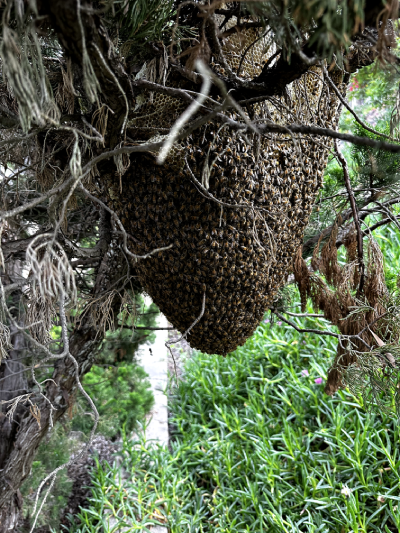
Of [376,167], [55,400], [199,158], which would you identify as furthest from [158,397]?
[199,158]

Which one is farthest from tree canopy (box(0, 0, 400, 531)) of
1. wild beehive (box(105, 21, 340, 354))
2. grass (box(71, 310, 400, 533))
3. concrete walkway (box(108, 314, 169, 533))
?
concrete walkway (box(108, 314, 169, 533))

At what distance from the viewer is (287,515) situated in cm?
221

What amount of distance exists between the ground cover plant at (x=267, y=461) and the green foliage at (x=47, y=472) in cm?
18

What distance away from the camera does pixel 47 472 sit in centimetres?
205

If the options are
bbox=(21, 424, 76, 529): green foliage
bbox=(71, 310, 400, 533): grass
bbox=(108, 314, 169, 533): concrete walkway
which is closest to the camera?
bbox=(21, 424, 76, 529): green foliage

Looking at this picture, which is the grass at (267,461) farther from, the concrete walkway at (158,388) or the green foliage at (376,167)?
the green foliage at (376,167)

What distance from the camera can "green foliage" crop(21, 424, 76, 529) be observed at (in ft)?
6.31

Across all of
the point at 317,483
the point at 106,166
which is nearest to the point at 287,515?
the point at 317,483

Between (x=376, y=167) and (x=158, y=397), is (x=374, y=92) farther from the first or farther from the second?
(x=158, y=397)

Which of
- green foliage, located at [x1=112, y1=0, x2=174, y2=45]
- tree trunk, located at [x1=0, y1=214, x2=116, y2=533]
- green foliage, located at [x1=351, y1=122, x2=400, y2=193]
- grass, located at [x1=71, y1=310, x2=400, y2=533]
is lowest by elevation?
grass, located at [x1=71, y1=310, x2=400, y2=533]

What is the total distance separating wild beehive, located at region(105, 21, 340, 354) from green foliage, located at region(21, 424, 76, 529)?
119 centimetres

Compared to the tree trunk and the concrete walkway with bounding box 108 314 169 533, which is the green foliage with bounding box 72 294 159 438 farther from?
the tree trunk

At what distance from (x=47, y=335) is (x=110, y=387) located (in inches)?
74.4

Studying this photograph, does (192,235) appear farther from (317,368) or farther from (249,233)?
(317,368)
